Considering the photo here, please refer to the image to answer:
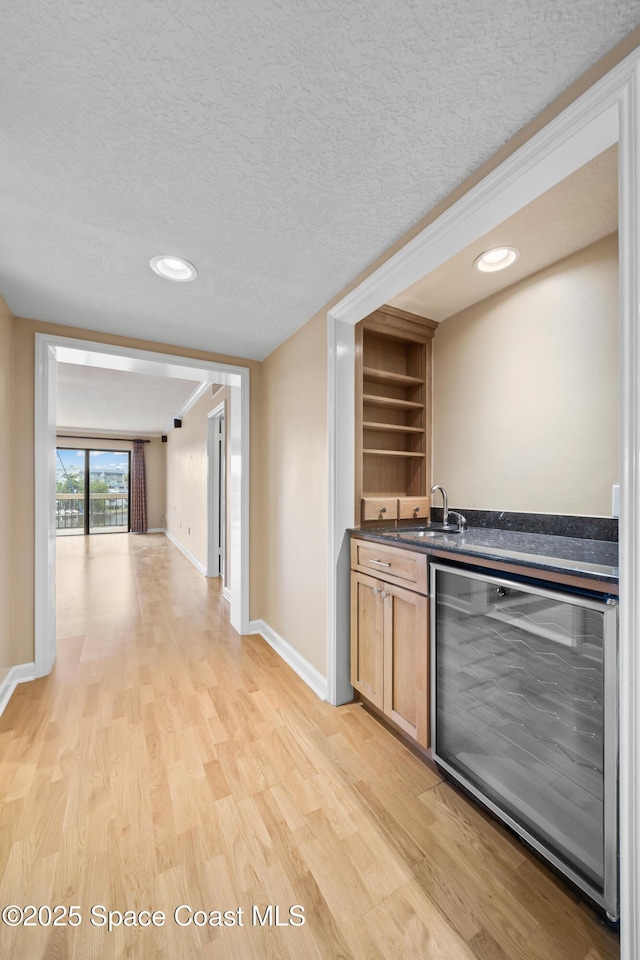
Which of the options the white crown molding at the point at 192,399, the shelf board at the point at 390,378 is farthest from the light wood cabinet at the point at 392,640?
the white crown molding at the point at 192,399

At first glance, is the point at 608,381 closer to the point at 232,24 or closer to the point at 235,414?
the point at 232,24

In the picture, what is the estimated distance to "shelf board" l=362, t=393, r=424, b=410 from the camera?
89.1 inches

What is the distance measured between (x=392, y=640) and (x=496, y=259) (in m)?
1.91

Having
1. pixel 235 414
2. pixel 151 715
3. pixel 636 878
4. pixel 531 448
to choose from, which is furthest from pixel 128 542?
pixel 636 878

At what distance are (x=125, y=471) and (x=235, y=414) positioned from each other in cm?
743

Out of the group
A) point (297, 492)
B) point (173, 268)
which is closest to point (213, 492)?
point (297, 492)

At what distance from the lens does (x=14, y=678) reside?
7.68 ft

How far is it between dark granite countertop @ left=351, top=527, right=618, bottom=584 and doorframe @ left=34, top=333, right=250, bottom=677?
1.57m

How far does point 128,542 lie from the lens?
26.2ft

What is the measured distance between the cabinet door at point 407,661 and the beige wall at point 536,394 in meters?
0.87

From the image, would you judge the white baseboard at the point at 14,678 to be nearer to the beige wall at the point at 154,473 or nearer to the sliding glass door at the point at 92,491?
the beige wall at the point at 154,473

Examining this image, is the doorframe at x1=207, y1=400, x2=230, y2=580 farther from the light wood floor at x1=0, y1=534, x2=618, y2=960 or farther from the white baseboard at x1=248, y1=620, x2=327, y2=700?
the light wood floor at x1=0, y1=534, x2=618, y2=960

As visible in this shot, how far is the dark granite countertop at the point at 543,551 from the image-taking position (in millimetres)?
1058

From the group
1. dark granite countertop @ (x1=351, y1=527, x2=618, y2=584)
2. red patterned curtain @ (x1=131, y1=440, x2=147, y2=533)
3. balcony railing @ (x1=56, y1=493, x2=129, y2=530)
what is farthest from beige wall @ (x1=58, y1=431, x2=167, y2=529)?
dark granite countertop @ (x1=351, y1=527, x2=618, y2=584)
